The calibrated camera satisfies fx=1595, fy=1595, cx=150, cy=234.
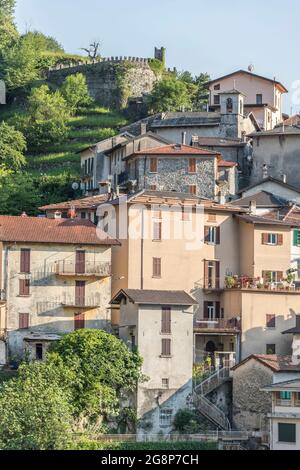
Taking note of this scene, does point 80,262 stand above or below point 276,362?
above

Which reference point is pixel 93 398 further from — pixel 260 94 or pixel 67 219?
pixel 260 94

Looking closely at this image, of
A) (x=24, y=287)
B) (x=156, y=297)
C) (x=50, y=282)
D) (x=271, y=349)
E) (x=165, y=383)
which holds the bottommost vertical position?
(x=165, y=383)

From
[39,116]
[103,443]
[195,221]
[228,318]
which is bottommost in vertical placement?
[103,443]

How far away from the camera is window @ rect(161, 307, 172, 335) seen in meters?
75.6

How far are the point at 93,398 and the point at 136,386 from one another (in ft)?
8.79

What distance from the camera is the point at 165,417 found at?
74562mm

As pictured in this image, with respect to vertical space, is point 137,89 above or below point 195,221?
above

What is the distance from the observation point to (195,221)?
273 ft

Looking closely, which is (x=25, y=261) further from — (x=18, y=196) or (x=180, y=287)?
(x=18, y=196)

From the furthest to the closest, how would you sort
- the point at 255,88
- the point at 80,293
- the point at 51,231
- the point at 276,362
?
the point at 255,88, the point at 51,231, the point at 80,293, the point at 276,362

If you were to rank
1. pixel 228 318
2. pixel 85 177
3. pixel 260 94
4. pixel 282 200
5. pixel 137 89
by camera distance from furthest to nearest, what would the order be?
1. pixel 137 89
2. pixel 260 94
3. pixel 85 177
4. pixel 282 200
5. pixel 228 318

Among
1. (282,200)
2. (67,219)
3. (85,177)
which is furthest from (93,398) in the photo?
(85,177)

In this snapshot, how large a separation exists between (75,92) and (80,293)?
1844 inches

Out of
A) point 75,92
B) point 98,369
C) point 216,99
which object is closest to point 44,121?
point 75,92
